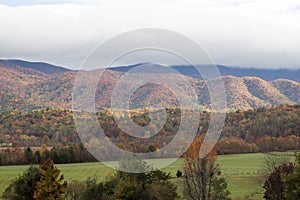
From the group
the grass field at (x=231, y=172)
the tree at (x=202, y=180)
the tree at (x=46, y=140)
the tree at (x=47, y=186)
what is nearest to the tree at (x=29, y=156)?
the grass field at (x=231, y=172)

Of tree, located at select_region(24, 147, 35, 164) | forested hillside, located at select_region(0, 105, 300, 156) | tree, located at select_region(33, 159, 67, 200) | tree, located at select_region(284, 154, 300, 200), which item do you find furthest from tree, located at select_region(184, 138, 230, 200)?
tree, located at select_region(24, 147, 35, 164)

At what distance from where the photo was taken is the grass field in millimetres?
50594

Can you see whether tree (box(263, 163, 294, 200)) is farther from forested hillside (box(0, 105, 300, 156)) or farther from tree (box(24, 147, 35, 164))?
tree (box(24, 147, 35, 164))

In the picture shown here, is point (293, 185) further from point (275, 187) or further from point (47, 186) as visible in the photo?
point (47, 186)

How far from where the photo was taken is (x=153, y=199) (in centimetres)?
3469

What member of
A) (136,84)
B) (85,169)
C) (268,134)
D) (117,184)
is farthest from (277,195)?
(268,134)

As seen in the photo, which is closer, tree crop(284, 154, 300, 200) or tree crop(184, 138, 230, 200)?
tree crop(284, 154, 300, 200)

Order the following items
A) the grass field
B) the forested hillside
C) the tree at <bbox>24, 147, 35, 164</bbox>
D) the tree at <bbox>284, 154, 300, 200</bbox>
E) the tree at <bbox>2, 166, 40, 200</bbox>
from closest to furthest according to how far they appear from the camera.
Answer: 1. the tree at <bbox>284, 154, 300, 200</bbox>
2. the tree at <bbox>2, 166, 40, 200</bbox>
3. the grass field
4. the tree at <bbox>24, 147, 35, 164</bbox>
5. the forested hillside

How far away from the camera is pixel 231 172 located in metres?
64.2

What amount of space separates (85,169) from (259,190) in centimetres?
3009

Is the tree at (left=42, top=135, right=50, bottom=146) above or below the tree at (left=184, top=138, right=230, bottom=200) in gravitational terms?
above

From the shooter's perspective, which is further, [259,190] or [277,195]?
[259,190]

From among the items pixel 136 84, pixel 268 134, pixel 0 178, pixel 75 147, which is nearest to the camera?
pixel 136 84

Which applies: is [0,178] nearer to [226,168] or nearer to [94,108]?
[226,168]
